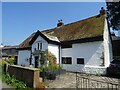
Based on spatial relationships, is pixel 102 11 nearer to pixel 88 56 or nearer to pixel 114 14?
pixel 88 56

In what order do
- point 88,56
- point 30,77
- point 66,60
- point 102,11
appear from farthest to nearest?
1. point 66,60
2. point 102,11
3. point 88,56
4. point 30,77

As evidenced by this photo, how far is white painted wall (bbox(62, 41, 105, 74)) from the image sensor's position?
59.9 ft

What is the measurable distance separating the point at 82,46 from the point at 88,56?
168 centimetres

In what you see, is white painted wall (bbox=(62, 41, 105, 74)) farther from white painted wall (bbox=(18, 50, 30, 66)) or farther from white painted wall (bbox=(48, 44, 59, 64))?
white painted wall (bbox=(18, 50, 30, 66))

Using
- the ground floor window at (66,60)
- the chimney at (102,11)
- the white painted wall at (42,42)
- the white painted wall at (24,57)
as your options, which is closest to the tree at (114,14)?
the chimney at (102,11)

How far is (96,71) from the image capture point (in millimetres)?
18219

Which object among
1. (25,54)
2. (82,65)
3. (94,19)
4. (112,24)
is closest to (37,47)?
(25,54)

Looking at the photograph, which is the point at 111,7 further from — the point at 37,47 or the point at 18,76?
the point at 18,76

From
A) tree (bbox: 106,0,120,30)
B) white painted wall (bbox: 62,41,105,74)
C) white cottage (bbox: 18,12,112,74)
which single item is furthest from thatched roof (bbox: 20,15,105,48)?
tree (bbox: 106,0,120,30)

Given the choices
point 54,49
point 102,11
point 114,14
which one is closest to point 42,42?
point 54,49

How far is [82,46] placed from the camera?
2000 centimetres

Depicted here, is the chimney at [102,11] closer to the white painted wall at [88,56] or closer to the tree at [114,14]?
the white painted wall at [88,56]

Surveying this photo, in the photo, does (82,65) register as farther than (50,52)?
No

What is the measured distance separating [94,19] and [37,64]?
11598 mm
